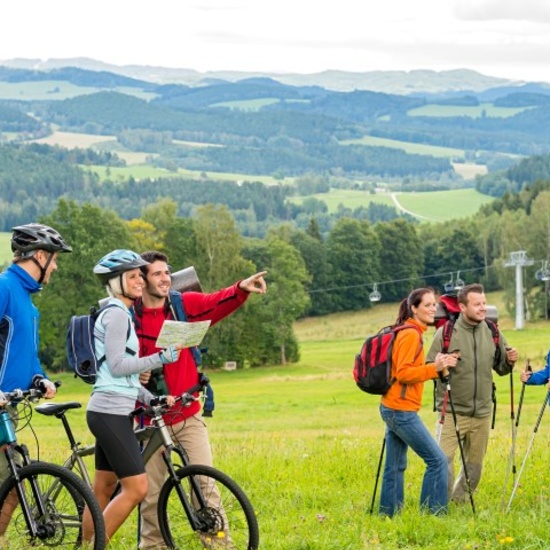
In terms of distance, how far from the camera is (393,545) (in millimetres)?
8273

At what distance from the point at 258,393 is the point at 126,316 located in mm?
44093

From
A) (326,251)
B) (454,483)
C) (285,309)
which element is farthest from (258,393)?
(326,251)

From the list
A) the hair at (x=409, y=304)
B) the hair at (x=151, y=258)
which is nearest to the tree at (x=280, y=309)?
the hair at (x=409, y=304)

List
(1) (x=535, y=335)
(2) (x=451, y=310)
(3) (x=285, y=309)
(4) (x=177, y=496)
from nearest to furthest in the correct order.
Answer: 1. (4) (x=177, y=496)
2. (2) (x=451, y=310)
3. (3) (x=285, y=309)
4. (1) (x=535, y=335)

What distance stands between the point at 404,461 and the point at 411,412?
548mm

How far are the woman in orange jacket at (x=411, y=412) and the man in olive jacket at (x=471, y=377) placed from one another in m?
0.58

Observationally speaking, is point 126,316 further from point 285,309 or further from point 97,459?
point 285,309

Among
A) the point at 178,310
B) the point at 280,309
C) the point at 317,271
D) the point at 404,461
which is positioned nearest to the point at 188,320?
the point at 178,310

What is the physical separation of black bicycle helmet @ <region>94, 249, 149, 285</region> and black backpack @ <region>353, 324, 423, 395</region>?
7.93 feet

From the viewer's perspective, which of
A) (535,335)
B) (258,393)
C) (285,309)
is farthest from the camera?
(535,335)

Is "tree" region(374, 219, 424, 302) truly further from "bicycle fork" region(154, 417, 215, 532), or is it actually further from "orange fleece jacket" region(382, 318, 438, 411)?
"bicycle fork" region(154, 417, 215, 532)

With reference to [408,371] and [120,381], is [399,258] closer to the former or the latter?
[408,371]

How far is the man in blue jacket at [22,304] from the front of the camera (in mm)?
8148

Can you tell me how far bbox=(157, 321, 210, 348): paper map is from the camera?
316 inches
